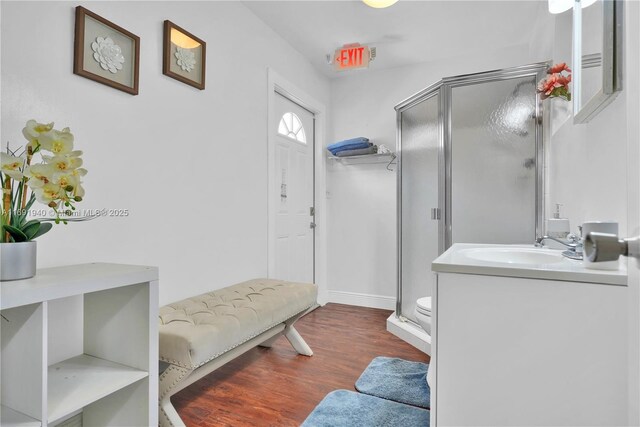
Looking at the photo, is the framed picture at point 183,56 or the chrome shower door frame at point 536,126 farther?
the chrome shower door frame at point 536,126

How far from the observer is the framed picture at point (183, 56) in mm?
1859

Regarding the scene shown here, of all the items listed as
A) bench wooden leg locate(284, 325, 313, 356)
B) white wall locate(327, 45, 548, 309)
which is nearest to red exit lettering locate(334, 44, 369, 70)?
white wall locate(327, 45, 548, 309)

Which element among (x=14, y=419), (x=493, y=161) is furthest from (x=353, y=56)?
(x=14, y=419)

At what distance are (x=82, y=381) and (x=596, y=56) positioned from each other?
1.97m

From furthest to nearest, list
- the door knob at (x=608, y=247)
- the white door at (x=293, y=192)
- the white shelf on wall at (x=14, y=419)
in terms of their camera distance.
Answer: the white door at (x=293, y=192) < the white shelf on wall at (x=14, y=419) < the door knob at (x=608, y=247)

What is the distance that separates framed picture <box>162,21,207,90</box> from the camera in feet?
6.10

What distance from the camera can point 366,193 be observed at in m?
3.69

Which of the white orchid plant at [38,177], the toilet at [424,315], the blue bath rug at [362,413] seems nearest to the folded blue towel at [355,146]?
the toilet at [424,315]

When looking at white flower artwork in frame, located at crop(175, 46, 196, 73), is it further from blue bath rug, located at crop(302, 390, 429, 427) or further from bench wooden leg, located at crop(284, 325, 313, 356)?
blue bath rug, located at crop(302, 390, 429, 427)

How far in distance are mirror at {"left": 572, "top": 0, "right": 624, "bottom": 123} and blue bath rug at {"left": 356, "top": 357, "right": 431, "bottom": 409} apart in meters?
1.49

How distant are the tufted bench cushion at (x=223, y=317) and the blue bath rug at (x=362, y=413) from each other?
49cm

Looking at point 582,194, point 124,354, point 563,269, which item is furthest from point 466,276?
point 124,354

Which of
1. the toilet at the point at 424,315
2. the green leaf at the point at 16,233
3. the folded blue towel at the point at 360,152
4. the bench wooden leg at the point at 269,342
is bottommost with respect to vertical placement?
the bench wooden leg at the point at 269,342

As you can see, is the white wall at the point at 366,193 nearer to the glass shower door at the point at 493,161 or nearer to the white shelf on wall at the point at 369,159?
the white shelf on wall at the point at 369,159
